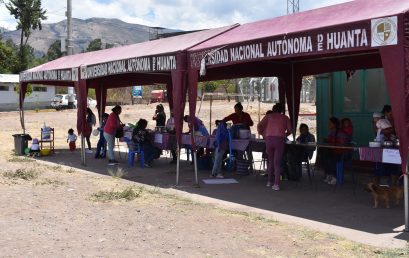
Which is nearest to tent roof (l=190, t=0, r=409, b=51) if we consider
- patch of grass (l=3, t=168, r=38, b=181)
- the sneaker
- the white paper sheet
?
the white paper sheet

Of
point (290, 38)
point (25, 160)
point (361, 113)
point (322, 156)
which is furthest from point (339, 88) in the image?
point (25, 160)

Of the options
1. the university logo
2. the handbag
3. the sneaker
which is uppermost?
the university logo

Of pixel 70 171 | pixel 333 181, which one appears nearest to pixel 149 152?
pixel 70 171

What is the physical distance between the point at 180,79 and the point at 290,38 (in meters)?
2.78

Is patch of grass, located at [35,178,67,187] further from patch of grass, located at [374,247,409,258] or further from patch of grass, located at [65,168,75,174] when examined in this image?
patch of grass, located at [374,247,409,258]

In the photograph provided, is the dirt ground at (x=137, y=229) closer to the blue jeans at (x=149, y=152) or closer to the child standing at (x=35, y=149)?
the blue jeans at (x=149, y=152)

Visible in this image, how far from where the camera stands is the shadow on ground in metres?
7.56

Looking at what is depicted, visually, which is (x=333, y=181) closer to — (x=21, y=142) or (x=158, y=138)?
(x=158, y=138)

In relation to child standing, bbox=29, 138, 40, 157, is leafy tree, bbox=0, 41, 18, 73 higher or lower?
higher

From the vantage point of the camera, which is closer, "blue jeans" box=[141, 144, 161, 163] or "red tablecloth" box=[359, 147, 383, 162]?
"red tablecloth" box=[359, 147, 383, 162]

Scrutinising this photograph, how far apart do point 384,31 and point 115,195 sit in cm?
521

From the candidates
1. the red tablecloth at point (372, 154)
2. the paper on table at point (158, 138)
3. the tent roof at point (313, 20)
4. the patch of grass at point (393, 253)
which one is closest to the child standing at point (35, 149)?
the paper on table at point (158, 138)

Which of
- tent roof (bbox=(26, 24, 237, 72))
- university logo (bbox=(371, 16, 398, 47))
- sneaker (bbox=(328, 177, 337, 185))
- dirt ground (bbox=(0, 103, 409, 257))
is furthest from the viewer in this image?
tent roof (bbox=(26, 24, 237, 72))

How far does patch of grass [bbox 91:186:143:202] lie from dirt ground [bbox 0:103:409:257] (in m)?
0.02
